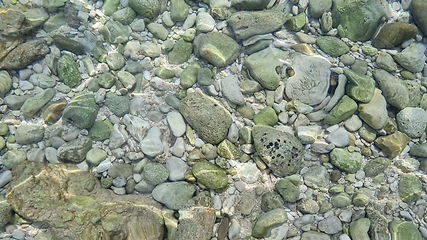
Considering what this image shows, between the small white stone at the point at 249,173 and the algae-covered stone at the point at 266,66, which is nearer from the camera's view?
the small white stone at the point at 249,173

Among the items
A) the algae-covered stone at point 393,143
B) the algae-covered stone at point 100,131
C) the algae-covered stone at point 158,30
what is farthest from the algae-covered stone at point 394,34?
the algae-covered stone at point 100,131

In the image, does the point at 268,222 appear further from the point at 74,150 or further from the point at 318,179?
the point at 74,150

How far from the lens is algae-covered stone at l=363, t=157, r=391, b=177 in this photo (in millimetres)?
3484

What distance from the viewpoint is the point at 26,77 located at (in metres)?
3.67

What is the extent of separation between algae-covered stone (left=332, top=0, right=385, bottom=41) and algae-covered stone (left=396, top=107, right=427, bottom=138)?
129 centimetres

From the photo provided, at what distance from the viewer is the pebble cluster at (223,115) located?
332cm

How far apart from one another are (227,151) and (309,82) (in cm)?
157

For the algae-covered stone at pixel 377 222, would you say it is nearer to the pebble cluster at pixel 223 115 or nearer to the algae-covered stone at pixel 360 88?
the pebble cluster at pixel 223 115

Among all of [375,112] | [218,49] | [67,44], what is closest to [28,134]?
[67,44]

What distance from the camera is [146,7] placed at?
12.6 ft

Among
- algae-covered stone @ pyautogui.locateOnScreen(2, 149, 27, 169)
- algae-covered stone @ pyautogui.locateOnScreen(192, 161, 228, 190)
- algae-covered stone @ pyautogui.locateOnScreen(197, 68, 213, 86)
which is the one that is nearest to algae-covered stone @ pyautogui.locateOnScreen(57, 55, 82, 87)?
algae-covered stone @ pyautogui.locateOnScreen(2, 149, 27, 169)

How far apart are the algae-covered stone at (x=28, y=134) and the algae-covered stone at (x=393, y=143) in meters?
4.81

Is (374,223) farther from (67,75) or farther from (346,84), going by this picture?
(67,75)

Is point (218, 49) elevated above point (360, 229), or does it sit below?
above
